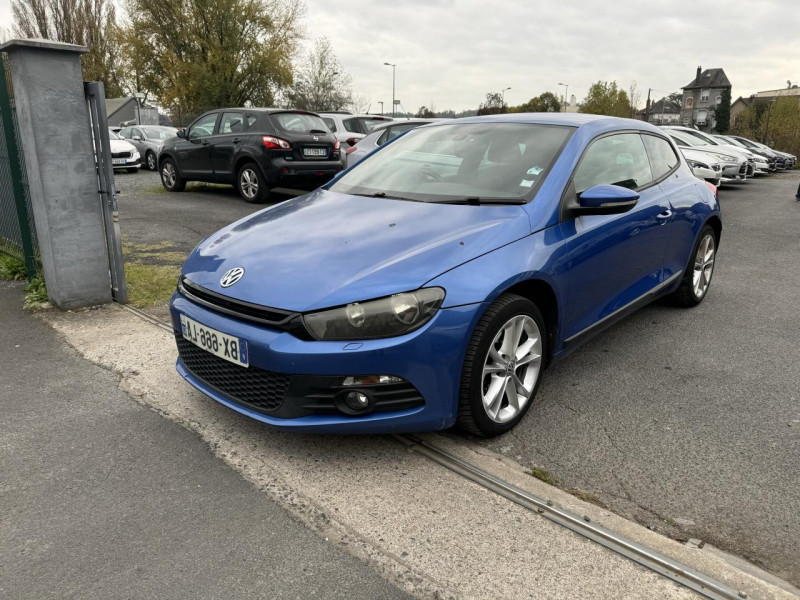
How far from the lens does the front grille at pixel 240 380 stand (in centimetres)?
265

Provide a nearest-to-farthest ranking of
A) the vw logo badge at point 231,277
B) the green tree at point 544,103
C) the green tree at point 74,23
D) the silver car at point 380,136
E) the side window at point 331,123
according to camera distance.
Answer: the vw logo badge at point 231,277, the silver car at point 380,136, the side window at point 331,123, the green tree at point 74,23, the green tree at point 544,103

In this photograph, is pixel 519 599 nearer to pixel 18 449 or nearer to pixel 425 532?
pixel 425 532

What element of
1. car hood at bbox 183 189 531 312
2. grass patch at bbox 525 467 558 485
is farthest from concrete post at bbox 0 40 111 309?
grass patch at bbox 525 467 558 485

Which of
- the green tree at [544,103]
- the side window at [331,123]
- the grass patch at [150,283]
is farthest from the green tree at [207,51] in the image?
the green tree at [544,103]

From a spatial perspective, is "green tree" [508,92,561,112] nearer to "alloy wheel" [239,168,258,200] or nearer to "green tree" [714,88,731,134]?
"green tree" [714,88,731,134]

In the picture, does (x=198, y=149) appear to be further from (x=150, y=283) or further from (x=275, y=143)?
(x=150, y=283)

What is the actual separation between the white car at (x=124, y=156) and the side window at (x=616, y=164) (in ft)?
51.0

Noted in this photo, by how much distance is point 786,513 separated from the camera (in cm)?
247

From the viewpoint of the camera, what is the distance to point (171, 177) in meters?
12.4

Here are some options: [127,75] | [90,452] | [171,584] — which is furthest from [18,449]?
[127,75]

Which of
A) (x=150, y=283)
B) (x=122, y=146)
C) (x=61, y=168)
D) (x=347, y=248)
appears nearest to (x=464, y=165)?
(x=347, y=248)

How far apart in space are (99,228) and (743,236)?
27.4 ft

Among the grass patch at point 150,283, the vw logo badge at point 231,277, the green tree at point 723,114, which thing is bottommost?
the grass patch at point 150,283

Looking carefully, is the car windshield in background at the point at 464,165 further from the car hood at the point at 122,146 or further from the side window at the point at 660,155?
the car hood at the point at 122,146
